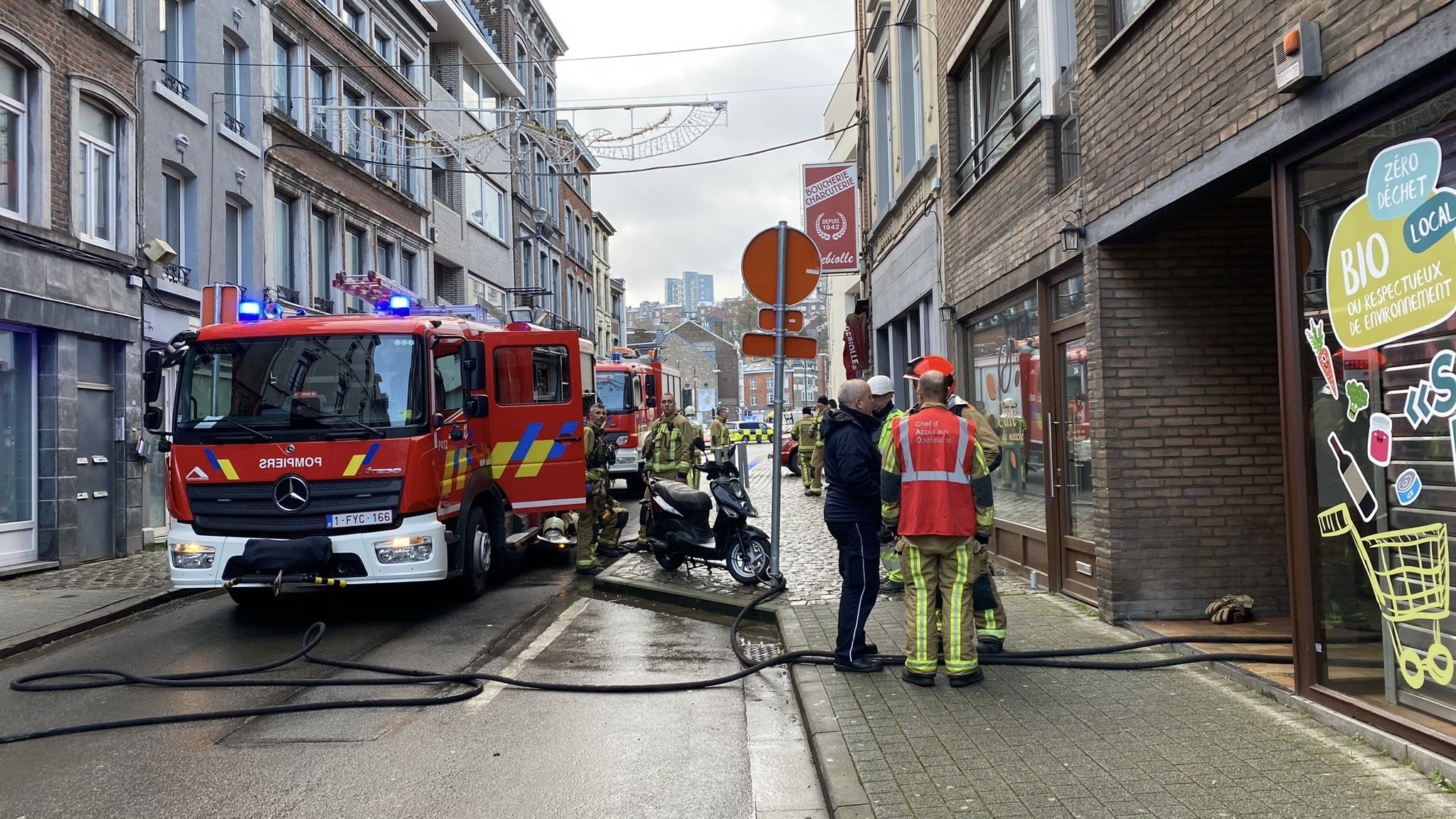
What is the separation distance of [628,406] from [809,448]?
3738 millimetres

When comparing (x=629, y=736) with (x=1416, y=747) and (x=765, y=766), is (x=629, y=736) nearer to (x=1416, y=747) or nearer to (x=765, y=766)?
(x=765, y=766)

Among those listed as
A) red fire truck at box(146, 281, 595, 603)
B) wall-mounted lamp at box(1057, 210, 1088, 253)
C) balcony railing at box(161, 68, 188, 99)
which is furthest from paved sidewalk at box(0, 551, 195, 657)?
wall-mounted lamp at box(1057, 210, 1088, 253)

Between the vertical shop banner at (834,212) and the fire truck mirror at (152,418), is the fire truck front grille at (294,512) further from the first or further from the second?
the vertical shop banner at (834,212)

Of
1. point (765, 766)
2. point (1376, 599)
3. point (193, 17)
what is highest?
point (193, 17)

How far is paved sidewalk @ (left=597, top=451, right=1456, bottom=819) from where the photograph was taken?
13.1 feet

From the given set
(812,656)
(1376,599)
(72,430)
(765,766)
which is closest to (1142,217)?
(1376,599)

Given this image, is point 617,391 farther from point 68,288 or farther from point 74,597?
point 74,597

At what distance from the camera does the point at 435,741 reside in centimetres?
538

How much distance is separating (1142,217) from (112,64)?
1328 centimetres

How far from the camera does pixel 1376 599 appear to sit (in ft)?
15.2

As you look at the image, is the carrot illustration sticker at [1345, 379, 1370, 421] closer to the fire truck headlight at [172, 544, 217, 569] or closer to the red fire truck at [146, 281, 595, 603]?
the red fire truck at [146, 281, 595, 603]

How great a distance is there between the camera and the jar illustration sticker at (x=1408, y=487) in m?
4.35

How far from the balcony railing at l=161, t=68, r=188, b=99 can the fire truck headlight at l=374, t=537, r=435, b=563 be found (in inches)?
413

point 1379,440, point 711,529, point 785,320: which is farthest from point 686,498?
point 1379,440
